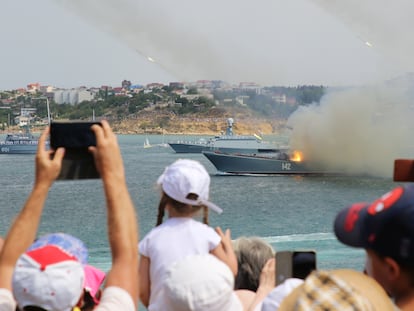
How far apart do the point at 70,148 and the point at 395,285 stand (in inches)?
47.8

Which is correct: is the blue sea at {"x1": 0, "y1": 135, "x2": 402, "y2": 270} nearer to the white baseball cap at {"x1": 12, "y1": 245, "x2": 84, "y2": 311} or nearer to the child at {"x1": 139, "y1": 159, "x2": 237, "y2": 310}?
the child at {"x1": 139, "y1": 159, "x2": 237, "y2": 310}

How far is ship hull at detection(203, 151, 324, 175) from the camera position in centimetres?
6191

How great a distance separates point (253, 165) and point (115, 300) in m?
59.8

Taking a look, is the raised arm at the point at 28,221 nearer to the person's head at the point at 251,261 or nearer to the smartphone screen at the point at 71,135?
the smartphone screen at the point at 71,135

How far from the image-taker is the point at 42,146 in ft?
9.70

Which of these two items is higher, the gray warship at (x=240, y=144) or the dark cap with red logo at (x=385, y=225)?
the dark cap with red logo at (x=385, y=225)

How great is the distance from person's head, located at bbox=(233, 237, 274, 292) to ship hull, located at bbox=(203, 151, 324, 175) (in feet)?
188

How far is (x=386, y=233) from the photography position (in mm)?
2127

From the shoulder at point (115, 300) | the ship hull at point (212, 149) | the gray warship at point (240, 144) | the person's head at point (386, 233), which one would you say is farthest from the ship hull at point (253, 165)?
the person's head at point (386, 233)

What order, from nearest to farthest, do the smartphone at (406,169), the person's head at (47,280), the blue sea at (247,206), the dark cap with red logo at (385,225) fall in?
the dark cap with red logo at (385,225) < the person's head at (47,280) < the smartphone at (406,169) < the blue sea at (247,206)

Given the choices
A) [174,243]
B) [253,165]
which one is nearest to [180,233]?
[174,243]

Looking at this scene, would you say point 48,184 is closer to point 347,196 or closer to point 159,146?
point 347,196

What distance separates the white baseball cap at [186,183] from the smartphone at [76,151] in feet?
3.45

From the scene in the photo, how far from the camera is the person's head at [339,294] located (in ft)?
6.42
